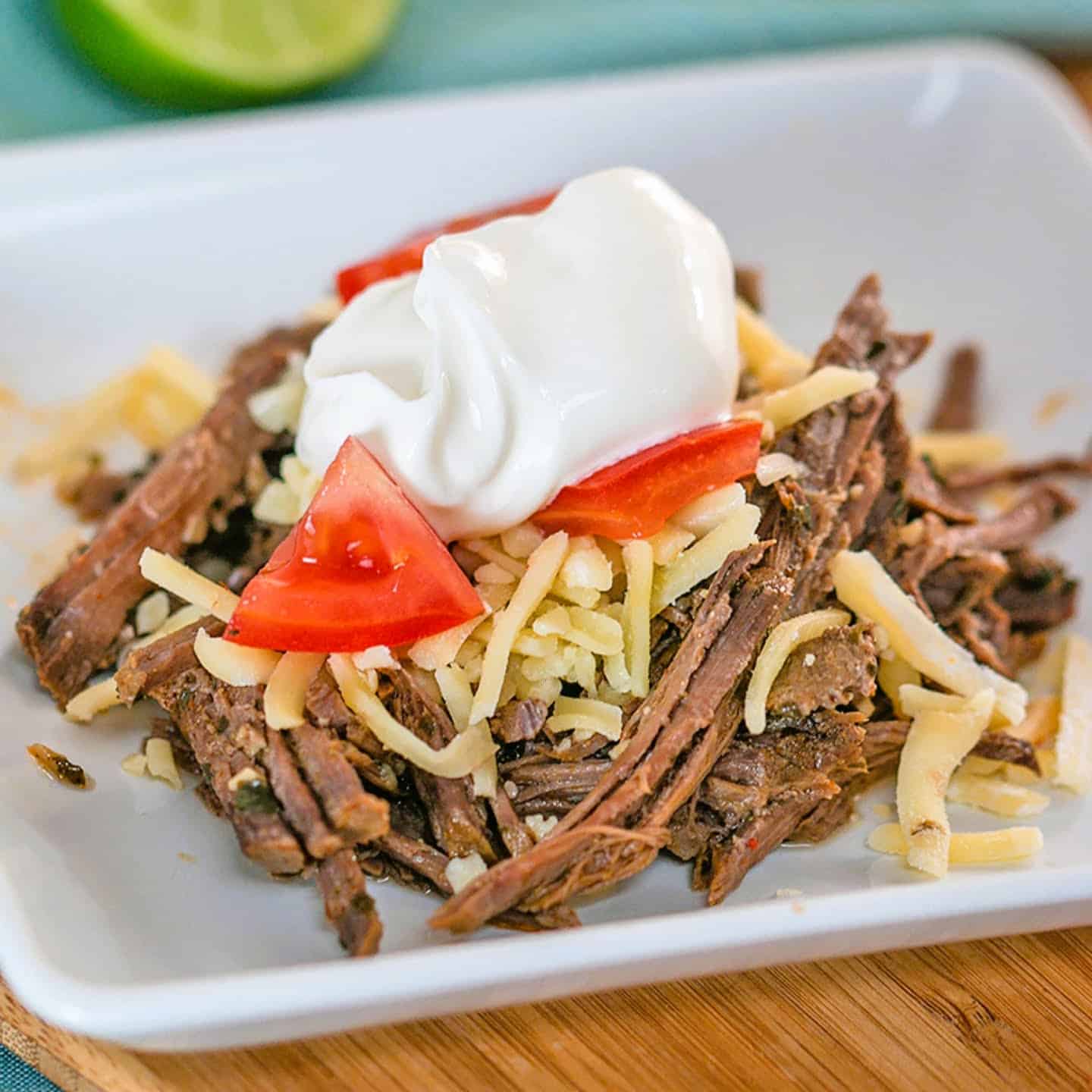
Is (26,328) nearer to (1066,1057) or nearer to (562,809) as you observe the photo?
(562,809)

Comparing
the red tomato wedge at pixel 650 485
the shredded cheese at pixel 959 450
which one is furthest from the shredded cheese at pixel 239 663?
the shredded cheese at pixel 959 450

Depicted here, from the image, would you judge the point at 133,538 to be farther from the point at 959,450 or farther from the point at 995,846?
the point at 959,450

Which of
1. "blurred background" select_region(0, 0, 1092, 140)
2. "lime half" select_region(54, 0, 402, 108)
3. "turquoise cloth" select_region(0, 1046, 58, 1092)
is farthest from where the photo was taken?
"blurred background" select_region(0, 0, 1092, 140)

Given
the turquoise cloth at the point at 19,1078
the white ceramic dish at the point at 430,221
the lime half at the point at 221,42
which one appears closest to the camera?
the white ceramic dish at the point at 430,221

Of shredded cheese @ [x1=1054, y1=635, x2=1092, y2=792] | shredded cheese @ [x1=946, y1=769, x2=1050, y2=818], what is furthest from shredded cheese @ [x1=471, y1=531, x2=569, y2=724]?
shredded cheese @ [x1=1054, y1=635, x2=1092, y2=792]

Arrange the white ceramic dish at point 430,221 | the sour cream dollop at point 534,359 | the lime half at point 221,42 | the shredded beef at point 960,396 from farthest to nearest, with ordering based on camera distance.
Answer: the lime half at point 221,42, the shredded beef at point 960,396, the sour cream dollop at point 534,359, the white ceramic dish at point 430,221

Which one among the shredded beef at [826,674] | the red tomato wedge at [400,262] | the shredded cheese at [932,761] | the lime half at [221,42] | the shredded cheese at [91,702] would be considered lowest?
the shredded cheese at [932,761]

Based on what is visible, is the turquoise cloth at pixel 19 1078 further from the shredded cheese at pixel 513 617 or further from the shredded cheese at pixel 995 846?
the shredded cheese at pixel 995 846

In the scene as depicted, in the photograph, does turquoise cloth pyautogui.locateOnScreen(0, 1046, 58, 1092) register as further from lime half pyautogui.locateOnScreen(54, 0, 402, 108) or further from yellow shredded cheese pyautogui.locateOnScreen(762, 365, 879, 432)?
lime half pyautogui.locateOnScreen(54, 0, 402, 108)
